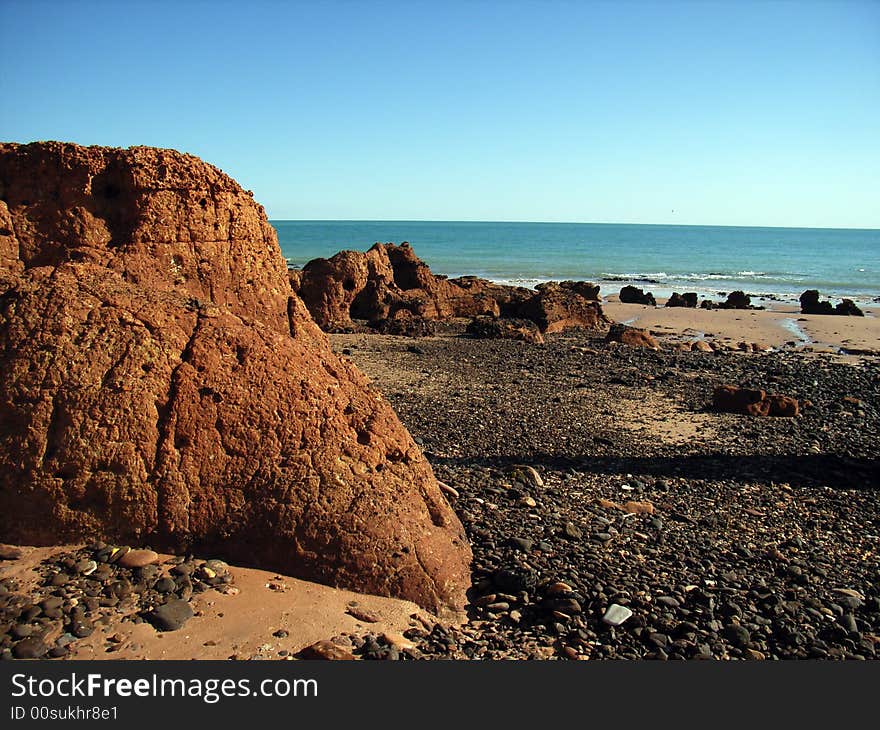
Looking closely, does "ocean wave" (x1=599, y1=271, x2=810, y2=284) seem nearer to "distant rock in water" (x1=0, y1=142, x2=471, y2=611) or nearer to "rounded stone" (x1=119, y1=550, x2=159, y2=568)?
"distant rock in water" (x1=0, y1=142, x2=471, y2=611)

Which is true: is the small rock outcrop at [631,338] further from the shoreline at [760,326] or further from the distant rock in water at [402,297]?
the shoreline at [760,326]

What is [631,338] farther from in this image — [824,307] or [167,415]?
[167,415]

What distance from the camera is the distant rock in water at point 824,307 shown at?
84.5 feet

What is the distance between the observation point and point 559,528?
18.8 ft

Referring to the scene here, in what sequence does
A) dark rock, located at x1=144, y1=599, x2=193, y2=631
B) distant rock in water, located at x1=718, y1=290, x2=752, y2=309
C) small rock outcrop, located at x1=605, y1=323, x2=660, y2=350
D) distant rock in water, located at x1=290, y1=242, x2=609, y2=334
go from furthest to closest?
distant rock in water, located at x1=718, y1=290, x2=752, y2=309 → distant rock in water, located at x1=290, y1=242, x2=609, y2=334 → small rock outcrop, located at x1=605, y1=323, x2=660, y2=350 → dark rock, located at x1=144, y1=599, x2=193, y2=631

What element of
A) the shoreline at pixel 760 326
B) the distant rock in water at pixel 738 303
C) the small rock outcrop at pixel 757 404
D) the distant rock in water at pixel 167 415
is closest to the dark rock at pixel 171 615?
the distant rock in water at pixel 167 415

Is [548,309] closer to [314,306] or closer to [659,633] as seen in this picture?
[314,306]

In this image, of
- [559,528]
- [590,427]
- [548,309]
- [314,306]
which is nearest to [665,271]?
[548,309]

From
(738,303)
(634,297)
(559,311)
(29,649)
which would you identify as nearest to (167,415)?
(29,649)

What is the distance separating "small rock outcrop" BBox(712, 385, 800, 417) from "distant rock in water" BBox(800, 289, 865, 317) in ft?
56.9

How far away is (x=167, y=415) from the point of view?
423cm

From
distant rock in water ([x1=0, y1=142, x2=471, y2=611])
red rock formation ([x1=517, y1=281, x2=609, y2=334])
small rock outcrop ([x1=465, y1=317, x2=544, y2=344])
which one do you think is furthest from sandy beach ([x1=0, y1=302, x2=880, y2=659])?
red rock formation ([x1=517, y1=281, x2=609, y2=334])

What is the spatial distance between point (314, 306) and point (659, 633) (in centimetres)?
1441

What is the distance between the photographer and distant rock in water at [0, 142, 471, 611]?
4043 mm
